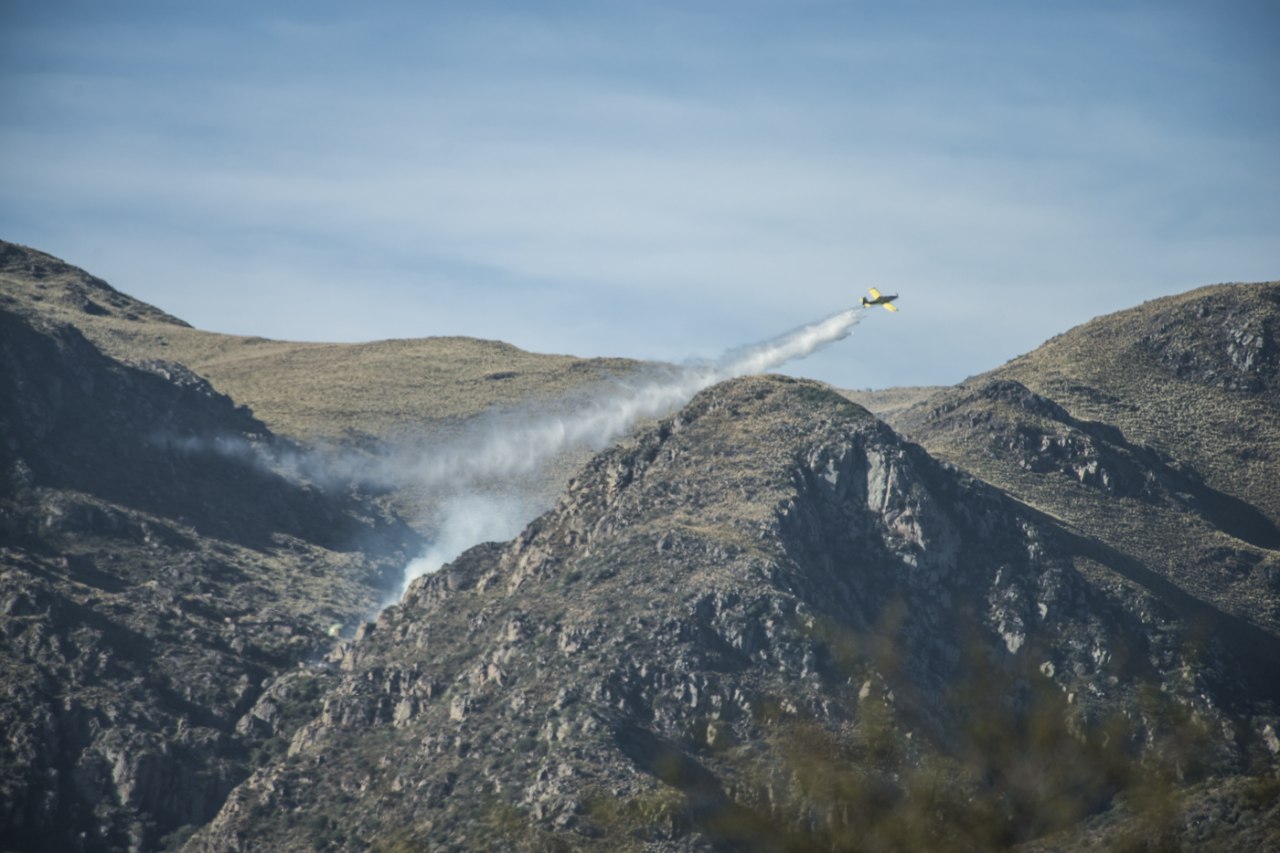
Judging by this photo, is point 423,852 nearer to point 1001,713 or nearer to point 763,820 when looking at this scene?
point 763,820

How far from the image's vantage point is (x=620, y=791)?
199 meters

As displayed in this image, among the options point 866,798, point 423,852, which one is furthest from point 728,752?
point 866,798

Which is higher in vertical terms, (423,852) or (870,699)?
(870,699)

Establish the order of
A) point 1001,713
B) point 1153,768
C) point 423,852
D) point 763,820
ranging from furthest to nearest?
point 423,852 → point 763,820 → point 1153,768 → point 1001,713

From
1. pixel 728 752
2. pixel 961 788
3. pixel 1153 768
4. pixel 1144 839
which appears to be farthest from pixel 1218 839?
pixel 728 752

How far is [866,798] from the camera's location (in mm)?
117062

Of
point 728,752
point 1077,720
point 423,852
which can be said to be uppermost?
point 1077,720

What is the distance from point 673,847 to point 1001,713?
82482 mm

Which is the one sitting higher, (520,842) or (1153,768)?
(1153,768)

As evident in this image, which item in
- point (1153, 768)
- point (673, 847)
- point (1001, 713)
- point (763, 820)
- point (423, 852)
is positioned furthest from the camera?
point (423, 852)

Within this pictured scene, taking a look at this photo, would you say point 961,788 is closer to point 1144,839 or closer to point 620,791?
point 1144,839

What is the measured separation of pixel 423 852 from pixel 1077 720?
85957 millimetres

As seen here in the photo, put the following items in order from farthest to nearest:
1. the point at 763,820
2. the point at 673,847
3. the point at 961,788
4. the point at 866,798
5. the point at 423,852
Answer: the point at 423,852 → the point at 673,847 → the point at 763,820 → the point at 961,788 → the point at 866,798

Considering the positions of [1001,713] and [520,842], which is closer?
[1001,713]
